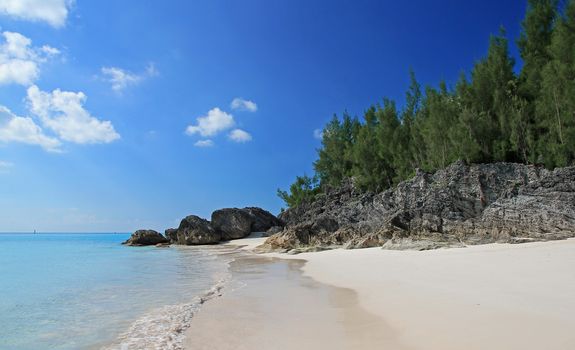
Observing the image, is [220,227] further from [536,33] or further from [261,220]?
[536,33]

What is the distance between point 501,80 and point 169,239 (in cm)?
5125

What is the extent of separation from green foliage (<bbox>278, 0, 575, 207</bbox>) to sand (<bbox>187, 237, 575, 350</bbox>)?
14.9m

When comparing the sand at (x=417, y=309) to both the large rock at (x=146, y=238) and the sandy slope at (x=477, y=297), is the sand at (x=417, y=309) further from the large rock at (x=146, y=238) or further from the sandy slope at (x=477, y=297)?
the large rock at (x=146, y=238)

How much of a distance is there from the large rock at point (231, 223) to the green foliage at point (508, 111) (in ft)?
78.6

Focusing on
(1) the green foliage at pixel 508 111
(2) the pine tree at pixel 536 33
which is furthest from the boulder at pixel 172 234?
(2) the pine tree at pixel 536 33

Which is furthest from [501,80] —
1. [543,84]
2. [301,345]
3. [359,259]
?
[301,345]

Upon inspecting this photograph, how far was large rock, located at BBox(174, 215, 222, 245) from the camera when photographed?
52469 millimetres

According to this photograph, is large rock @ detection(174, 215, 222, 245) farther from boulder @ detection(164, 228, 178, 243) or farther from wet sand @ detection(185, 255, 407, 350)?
wet sand @ detection(185, 255, 407, 350)

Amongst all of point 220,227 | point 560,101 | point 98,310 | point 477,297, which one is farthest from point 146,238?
point 477,297

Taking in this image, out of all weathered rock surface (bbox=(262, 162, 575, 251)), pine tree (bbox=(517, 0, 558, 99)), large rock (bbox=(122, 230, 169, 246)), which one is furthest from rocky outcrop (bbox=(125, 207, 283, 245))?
pine tree (bbox=(517, 0, 558, 99))

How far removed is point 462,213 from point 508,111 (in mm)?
11396

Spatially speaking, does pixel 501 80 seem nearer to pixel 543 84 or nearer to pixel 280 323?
pixel 543 84

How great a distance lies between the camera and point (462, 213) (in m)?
22.3

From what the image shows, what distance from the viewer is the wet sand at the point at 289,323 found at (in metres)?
5.79
